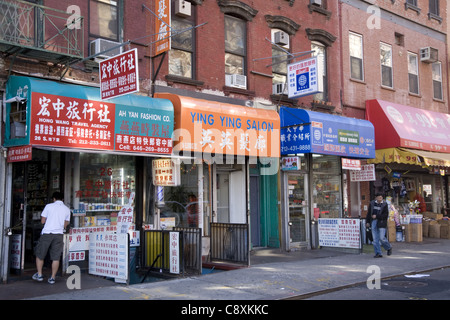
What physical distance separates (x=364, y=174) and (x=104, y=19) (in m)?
9.89

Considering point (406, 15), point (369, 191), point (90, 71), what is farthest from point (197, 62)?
point (406, 15)

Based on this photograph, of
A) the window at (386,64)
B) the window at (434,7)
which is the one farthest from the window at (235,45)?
the window at (434,7)

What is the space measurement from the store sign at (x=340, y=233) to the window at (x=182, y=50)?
609cm

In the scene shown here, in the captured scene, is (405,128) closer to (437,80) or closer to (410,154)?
(410,154)

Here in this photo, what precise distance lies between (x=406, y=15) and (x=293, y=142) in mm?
9942

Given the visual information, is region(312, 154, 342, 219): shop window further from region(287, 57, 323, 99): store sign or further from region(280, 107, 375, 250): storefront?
region(287, 57, 323, 99): store sign

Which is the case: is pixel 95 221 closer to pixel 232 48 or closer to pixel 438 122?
pixel 232 48

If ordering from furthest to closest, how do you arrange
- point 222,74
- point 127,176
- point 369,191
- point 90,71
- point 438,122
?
point 438,122 < point 369,191 < point 222,74 < point 127,176 < point 90,71

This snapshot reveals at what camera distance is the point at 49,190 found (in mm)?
10391

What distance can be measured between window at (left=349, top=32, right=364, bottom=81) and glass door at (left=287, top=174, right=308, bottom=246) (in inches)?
202

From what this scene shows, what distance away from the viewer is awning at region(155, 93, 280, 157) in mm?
11031

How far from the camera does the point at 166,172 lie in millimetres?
10883

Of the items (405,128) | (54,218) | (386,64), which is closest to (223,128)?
(54,218)

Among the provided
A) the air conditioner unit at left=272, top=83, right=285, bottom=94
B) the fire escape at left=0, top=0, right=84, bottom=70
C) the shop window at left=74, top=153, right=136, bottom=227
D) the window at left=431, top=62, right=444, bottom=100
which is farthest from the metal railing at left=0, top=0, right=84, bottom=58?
the window at left=431, top=62, right=444, bottom=100
